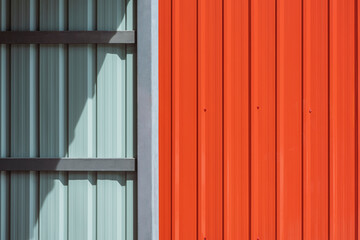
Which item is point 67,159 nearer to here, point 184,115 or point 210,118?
point 184,115

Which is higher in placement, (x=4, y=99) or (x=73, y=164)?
(x=4, y=99)

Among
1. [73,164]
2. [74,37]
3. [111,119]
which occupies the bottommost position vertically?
[73,164]

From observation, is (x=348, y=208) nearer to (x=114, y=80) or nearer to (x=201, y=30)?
(x=201, y=30)

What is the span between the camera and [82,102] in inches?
119

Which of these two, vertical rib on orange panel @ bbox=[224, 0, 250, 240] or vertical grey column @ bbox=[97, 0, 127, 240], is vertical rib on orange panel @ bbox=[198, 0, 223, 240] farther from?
vertical grey column @ bbox=[97, 0, 127, 240]

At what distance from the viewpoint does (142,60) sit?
9.80 ft

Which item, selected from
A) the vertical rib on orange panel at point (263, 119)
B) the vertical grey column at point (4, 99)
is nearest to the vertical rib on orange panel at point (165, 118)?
the vertical rib on orange panel at point (263, 119)

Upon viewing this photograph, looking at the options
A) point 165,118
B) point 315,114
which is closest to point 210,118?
point 165,118

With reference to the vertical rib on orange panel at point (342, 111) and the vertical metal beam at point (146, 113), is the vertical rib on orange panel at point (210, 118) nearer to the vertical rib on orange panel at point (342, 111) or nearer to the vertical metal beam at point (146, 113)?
the vertical metal beam at point (146, 113)

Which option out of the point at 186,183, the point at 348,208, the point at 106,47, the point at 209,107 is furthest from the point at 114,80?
the point at 348,208

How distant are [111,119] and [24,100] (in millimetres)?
612

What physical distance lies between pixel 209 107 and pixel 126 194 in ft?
2.71

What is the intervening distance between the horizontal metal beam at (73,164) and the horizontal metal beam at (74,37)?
796mm

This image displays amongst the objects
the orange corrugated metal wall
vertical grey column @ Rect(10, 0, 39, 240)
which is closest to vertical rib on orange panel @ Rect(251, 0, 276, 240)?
the orange corrugated metal wall
